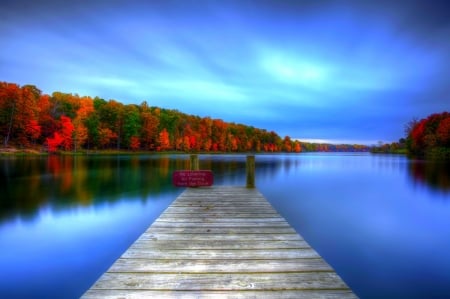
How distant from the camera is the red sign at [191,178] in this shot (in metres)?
7.91

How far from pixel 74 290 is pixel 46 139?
5613 centimetres

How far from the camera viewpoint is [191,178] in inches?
319

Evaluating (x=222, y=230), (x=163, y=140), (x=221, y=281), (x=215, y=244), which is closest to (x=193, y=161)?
(x=222, y=230)

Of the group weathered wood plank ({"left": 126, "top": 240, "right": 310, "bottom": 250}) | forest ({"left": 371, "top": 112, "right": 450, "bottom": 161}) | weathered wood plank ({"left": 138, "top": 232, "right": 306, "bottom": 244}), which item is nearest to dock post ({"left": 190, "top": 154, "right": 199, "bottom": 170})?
weathered wood plank ({"left": 138, "top": 232, "right": 306, "bottom": 244})

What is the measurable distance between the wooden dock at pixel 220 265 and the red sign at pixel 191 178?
3.17m

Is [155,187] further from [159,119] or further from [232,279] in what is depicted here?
[159,119]

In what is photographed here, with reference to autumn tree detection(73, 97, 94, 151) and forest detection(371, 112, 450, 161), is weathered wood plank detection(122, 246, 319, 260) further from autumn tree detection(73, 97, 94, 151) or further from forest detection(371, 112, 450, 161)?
forest detection(371, 112, 450, 161)

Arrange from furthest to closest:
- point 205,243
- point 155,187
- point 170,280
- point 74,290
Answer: point 155,187, point 74,290, point 205,243, point 170,280

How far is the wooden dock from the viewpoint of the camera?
2320mm

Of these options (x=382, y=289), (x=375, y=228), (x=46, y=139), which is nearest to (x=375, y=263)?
(x=382, y=289)

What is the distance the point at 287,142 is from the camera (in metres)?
139

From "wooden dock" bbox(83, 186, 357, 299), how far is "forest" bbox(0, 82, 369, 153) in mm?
52565

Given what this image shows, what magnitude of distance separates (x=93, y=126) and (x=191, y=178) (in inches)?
2268

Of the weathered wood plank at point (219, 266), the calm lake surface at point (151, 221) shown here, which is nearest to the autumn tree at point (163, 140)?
the calm lake surface at point (151, 221)
